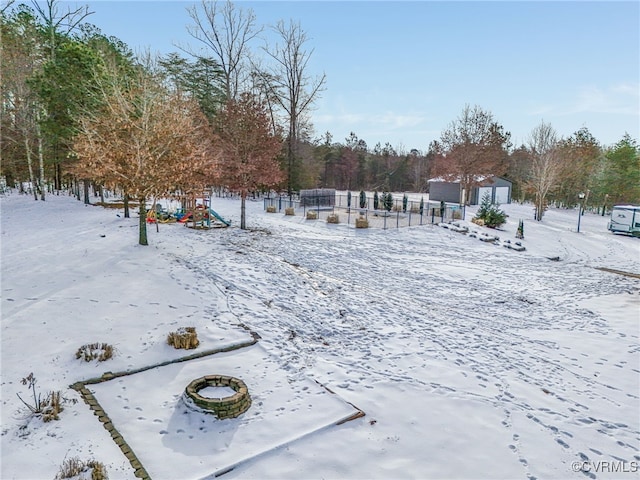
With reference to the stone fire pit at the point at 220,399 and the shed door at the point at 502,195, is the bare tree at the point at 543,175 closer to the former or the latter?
the shed door at the point at 502,195

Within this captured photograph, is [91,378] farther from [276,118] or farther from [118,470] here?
[276,118]

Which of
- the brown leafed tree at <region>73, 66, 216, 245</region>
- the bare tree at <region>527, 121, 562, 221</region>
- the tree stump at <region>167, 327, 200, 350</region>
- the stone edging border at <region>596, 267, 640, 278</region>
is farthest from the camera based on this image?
the bare tree at <region>527, 121, 562, 221</region>

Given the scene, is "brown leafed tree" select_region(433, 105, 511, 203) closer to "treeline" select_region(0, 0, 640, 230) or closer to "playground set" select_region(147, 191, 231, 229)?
"treeline" select_region(0, 0, 640, 230)

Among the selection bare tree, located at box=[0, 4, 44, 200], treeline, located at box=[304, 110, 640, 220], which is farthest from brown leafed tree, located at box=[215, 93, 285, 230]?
treeline, located at box=[304, 110, 640, 220]

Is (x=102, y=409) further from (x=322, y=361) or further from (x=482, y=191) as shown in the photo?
(x=482, y=191)

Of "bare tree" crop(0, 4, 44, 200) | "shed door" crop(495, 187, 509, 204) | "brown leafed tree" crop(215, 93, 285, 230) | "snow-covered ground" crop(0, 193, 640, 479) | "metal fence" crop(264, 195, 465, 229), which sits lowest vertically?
"snow-covered ground" crop(0, 193, 640, 479)

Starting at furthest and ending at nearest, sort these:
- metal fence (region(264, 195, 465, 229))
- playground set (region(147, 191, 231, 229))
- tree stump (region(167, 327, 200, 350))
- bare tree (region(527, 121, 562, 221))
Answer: bare tree (region(527, 121, 562, 221))
metal fence (region(264, 195, 465, 229))
playground set (region(147, 191, 231, 229))
tree stump (region(167, 327, 200, 350))

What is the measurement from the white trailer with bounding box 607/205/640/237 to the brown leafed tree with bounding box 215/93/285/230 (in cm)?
2480

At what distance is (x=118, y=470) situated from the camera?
4.70 m

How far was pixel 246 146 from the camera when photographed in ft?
63.9

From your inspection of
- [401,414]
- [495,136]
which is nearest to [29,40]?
[401,414]

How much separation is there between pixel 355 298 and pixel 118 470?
791 cm

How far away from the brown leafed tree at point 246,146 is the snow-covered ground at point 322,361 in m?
4.87

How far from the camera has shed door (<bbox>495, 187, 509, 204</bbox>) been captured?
42.2 metres
